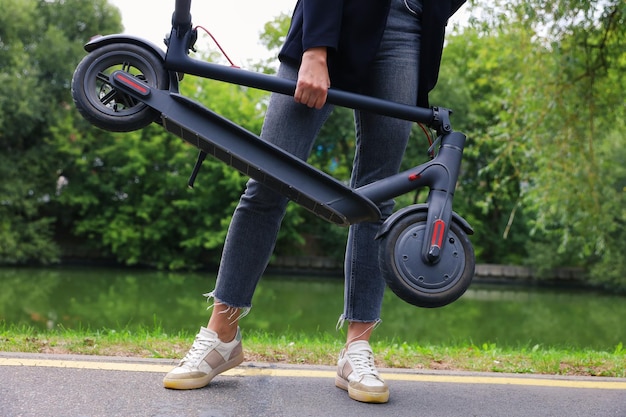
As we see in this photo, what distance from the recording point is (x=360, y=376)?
7.61 feet

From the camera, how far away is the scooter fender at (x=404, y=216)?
2128 millimetres

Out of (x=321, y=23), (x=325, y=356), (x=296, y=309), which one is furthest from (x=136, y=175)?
(x=321, y=23)

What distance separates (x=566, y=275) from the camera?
77.7 feet

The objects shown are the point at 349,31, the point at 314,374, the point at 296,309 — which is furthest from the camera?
the point at 296,309

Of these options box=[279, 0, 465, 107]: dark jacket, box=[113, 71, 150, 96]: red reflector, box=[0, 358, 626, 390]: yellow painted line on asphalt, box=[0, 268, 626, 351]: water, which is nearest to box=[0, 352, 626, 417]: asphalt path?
box=[0, 358, 626, 390]: yellow painted line on asphalt

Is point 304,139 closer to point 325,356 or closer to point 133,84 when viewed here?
point 133,84

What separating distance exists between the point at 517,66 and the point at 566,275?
55.2 feet

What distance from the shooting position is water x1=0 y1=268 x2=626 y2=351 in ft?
36.4

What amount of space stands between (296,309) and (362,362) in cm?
1245

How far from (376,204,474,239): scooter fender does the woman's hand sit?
1.45 feet

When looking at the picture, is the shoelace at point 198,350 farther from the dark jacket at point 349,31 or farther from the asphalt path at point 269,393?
the dark jacket at point 349,31

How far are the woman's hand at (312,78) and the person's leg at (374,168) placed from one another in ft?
0.92

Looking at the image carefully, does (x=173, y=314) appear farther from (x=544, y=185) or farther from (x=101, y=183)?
(x=101, y=183)

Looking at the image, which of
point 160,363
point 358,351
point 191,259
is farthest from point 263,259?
point 191,259
